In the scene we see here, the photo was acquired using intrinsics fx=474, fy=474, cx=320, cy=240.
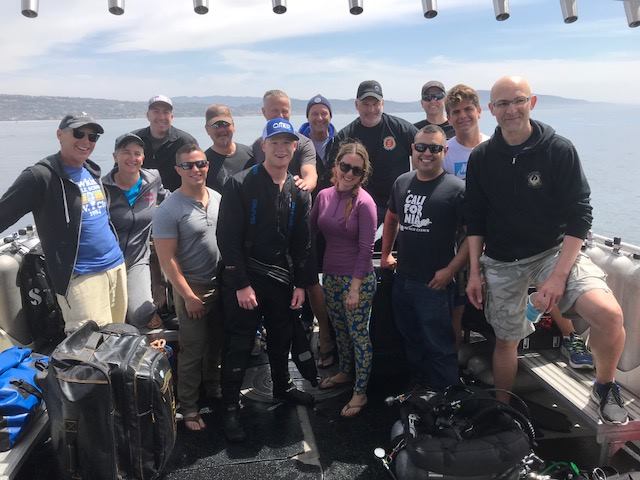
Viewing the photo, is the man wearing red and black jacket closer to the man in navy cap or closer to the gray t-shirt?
the gray t-shirt

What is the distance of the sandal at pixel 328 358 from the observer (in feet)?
Result: 12.1

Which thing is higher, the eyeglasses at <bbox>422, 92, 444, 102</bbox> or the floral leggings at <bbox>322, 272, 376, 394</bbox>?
the eyeglasses at <bbox>422, 92, 444, 102</bbox>

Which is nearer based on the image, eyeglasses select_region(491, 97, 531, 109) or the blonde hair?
eyeglasses select_region(491, 97, 531, 109)

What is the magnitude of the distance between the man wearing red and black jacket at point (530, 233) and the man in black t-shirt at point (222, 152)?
1.97 m

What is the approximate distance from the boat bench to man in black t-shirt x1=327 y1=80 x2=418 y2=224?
5.48ft

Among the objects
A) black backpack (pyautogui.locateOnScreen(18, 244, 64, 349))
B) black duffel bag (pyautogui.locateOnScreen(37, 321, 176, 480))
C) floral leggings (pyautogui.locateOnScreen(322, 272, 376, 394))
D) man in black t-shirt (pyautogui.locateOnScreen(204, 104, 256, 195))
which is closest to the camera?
black duffel bag (pyautogui.locateOnScreen(37, 321, 176, 480))

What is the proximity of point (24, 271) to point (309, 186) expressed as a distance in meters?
2.12

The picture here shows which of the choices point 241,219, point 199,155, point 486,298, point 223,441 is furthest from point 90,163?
point 486,298

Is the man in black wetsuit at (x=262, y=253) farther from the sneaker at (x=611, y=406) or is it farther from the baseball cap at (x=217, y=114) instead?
the sneaker at (x=611, y=406)

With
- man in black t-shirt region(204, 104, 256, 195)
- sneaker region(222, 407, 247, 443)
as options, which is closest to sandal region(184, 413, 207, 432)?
sneaker region(222, 407, 247, 443)

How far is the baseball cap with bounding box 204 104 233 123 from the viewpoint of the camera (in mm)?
3894

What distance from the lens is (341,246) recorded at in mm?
3059

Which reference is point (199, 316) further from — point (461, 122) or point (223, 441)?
point (461, 122)

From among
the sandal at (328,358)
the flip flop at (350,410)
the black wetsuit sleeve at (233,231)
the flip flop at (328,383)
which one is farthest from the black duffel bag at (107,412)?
the sandal at (328,358)
